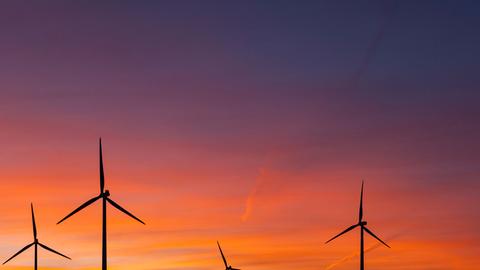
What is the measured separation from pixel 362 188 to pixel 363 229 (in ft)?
31.8

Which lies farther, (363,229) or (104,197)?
(363,229)

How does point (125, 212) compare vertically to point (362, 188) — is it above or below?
below

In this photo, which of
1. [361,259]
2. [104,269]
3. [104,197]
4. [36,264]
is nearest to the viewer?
[104,269]

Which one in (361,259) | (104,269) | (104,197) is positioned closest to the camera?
(104,269)

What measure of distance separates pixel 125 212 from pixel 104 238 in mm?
6655

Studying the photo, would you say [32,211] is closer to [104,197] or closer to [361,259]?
[104,197]

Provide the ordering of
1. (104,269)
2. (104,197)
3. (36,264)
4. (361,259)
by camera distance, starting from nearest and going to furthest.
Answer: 1. (104,269)
2. (104,197)
3. (361,259)
4. (36,264)

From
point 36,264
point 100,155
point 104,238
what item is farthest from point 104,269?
point 36,264

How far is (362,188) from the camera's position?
599ft

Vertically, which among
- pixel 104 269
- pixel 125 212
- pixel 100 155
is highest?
pixel 100 155

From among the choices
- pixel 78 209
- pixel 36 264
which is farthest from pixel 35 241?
pixel 78 209

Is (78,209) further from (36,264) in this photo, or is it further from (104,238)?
(36,264)

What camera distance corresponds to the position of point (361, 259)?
574 feet

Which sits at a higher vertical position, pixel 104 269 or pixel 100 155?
pixel 100 155
